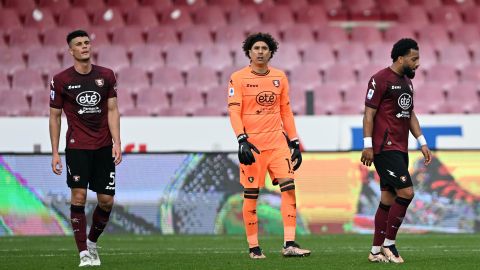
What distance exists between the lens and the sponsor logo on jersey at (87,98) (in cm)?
972

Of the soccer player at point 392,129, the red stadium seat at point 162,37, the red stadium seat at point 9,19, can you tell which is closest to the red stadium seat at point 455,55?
the red stadium seat at point 162,37

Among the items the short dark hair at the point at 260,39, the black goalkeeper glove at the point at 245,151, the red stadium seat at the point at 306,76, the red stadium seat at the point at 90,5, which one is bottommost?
the black goalkeeper glove at the point at 245,151

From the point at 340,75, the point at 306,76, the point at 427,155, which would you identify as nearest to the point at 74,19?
the point at 306,76

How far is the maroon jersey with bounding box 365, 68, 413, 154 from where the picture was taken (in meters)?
9.80

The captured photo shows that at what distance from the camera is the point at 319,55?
64.8 ft

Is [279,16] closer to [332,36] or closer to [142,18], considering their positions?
[332,36]

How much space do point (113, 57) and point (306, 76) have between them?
3.31m

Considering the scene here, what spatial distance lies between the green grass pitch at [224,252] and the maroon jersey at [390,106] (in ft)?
3.47

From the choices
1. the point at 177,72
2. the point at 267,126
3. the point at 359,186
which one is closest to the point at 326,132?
the point at 359,186

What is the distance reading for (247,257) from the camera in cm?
1055

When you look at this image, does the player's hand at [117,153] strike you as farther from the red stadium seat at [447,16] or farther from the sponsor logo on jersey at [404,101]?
the red stadium seat at [447,16]

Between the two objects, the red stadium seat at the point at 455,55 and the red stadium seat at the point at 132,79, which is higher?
the red stadium seat at the point at 455,55

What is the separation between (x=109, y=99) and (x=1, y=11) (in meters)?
11.0

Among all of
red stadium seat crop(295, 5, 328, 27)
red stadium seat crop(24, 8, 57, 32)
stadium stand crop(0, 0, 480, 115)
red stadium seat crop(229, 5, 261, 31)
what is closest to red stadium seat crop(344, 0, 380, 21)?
stadium stand crop(0, 0, 480, 115)
